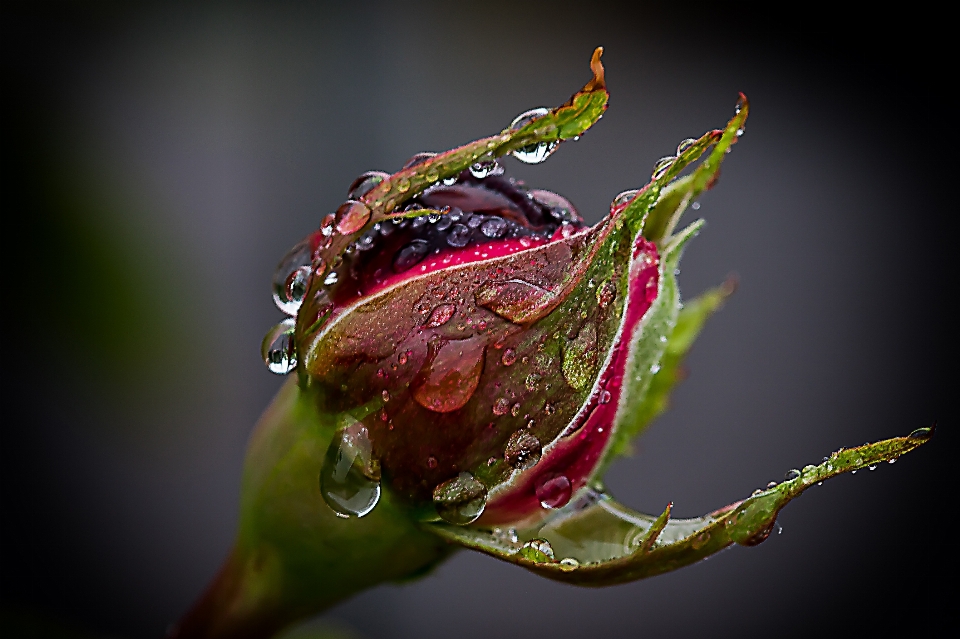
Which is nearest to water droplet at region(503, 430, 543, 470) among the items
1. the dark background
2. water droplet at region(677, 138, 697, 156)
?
water droplet at region(677, 138, 697, 156)

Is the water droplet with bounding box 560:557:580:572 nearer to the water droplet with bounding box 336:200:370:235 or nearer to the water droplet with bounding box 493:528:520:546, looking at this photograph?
the water droplet with bounding box 493:528:520:546

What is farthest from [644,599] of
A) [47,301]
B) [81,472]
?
[47,301]

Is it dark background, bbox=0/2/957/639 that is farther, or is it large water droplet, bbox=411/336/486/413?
dark background, bbox=0/2/957/639

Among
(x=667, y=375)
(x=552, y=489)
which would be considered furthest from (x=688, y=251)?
(x=552, y=489)

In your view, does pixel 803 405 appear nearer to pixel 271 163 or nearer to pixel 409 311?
pixel 271 163

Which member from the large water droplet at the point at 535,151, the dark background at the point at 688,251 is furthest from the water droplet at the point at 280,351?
the dark background at the point at 688,251

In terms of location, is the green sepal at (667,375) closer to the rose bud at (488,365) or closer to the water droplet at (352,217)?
the rose bud at (488,365)
